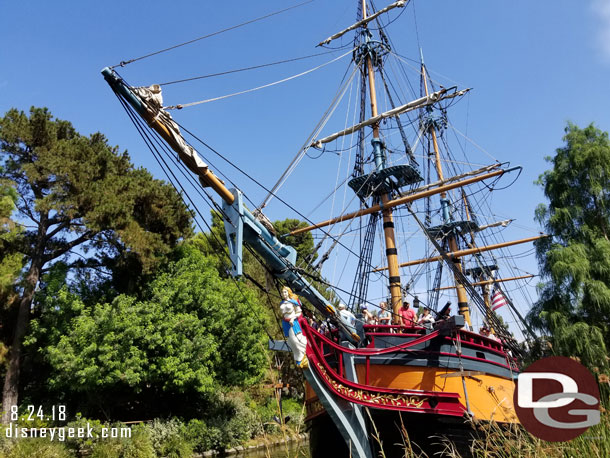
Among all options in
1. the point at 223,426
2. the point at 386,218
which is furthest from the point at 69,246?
the point at 386,218

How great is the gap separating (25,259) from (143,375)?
6.44 m

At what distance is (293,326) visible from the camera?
6480 mm

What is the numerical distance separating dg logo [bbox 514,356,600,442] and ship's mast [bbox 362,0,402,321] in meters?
9.41

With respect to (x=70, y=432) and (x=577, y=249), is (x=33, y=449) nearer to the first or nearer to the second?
(x=70, y=432)

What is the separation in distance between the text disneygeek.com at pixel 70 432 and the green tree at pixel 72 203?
217cm

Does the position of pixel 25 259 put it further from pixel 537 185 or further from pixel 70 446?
pixel 537 185

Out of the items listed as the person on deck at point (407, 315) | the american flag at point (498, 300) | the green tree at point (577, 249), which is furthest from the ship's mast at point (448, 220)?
the person on deck at point (407, 315)

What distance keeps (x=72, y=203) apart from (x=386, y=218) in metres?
11.0

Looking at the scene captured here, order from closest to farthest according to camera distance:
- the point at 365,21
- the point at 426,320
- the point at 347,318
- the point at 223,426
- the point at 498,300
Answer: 1. the point at 347,318
2. the point at 426,320
3. the point at 223,426
4. the point at 498,300
5. the point at 365,21

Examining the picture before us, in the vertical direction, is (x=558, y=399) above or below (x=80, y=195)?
below

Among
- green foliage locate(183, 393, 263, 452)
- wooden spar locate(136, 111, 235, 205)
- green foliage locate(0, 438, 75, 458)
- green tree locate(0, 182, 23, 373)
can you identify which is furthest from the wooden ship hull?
green tree locate(0, 182, 23, 373)

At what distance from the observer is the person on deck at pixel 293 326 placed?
6.44 meters

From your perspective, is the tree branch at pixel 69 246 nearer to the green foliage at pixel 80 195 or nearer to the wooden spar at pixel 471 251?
the green foliage at pixel 80 195

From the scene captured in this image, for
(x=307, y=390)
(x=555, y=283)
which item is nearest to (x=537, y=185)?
(x=555, y=283)
